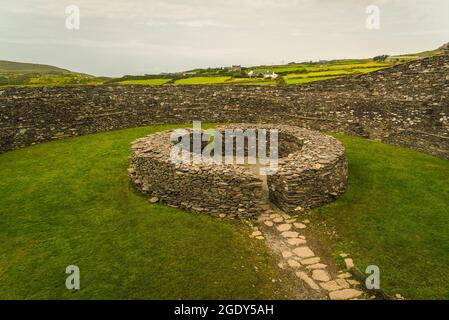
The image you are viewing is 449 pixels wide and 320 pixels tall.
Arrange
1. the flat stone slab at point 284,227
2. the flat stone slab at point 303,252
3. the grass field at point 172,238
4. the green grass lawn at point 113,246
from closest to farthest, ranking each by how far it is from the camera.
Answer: the green grass lawn at point 113,246
the grass field at point 172,238
the flat stone slab at point 303,252
the flat stone slab at point 284,227

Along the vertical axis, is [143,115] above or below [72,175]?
above

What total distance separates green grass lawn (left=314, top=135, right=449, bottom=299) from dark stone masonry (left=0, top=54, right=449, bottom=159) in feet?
9.54

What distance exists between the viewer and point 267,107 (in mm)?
23562

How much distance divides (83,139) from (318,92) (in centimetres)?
1620

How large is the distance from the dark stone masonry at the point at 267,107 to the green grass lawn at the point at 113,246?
701 cm

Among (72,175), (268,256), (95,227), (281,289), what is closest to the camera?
(281,289)

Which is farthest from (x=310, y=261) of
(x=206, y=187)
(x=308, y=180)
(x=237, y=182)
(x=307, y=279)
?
(x=206, y=187)

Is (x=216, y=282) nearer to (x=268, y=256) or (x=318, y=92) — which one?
(x=268, y=256)

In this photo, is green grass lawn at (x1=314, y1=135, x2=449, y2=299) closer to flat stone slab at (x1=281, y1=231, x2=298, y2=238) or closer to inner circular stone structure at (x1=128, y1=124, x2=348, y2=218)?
inner circular stone structure at (x1=128, y1=124, x2=348, y2=218)

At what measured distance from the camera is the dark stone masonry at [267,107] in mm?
17266

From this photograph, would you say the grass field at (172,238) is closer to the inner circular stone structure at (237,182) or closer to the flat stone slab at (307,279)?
the inner circular stone structure at (237,182)

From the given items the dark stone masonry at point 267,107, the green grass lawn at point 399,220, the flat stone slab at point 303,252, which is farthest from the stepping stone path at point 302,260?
the dark stone masonry at point 267,107

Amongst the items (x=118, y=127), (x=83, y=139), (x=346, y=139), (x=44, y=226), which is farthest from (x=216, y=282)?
(x=118, y=127)

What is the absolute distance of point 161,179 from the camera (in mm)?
11797
